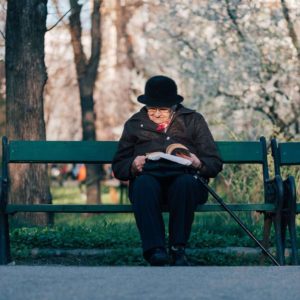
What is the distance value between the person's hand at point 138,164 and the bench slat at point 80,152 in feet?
3.59

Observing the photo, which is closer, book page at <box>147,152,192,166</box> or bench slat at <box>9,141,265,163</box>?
book page at <box>147,152,192,166</box>

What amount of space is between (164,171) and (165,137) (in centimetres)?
46

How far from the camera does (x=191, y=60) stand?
21.7 m

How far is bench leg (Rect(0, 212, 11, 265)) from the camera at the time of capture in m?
7.45

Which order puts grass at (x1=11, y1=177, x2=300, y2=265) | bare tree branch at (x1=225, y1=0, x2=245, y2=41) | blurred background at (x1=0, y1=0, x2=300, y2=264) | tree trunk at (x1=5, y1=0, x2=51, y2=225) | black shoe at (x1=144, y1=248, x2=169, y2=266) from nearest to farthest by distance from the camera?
black shoe at (x1=144, y1=248, x2=169, y2=266) < grass at (x1=11, y1=177, x2=300, y2=265) < tree trunk at (x1=5, y1=0, x2=51, y2=225) < blurred background at (x1=0, y1=0, x2=300, y2=264) < bare tree branch at (x1=225, y1=0, x2=245, y2=41)

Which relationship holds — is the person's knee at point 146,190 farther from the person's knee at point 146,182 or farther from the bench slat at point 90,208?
the bench slat at point 90,208

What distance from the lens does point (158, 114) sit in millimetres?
7445

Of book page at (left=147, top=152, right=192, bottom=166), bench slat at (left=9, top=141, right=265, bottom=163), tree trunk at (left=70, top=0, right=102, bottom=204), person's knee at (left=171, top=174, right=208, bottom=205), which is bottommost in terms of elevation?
person's knee at (left=171, top=174, right=208, bottom=205)

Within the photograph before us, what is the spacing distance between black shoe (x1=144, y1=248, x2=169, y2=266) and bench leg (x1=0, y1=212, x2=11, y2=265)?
140 cm

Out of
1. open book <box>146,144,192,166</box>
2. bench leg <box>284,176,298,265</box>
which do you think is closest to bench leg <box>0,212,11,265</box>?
open book <box>146,144,192,166</box>

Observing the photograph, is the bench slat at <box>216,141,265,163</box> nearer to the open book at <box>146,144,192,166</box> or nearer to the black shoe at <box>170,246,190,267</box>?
the open book at <box>146,144,192,166</box>

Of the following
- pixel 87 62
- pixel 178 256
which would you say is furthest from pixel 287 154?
pixel 87 62

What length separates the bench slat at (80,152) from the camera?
8281mm
